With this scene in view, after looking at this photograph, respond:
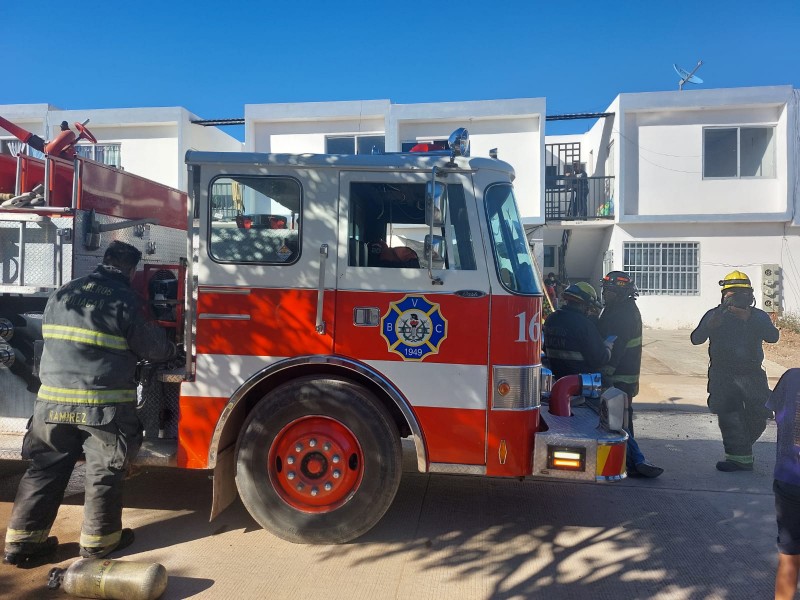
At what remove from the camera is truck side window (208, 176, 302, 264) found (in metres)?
3.76

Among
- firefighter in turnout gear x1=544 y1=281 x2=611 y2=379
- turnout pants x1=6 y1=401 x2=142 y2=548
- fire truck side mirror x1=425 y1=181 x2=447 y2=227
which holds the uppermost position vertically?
fire truck side mirror x1=425 y1=181 x2=447 y2=227

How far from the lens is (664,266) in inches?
609

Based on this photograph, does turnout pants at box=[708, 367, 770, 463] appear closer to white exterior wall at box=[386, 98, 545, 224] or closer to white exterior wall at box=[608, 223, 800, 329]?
white exterior wall at box=[386, 98, 545, 224]

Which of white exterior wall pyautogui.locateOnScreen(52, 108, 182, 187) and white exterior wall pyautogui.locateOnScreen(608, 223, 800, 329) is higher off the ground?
white exterior wall pyautogui.locateOnScreen(52, 108, 182, 187)

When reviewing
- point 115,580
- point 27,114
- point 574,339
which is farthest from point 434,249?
point 27,114

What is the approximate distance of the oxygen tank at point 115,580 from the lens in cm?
310

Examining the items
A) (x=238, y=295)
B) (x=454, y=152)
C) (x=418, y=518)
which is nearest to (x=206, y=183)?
(x=238, y=295)

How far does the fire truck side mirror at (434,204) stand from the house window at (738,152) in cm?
1450

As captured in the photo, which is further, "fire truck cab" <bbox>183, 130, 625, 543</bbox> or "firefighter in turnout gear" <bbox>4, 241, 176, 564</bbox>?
"fire truck cab" <bbox>183, 130, 625, 543</bbox>

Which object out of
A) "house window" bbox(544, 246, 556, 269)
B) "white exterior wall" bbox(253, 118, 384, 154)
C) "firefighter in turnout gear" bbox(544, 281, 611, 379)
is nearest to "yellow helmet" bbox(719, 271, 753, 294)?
"firefighter in turnout gear" bbox(544, 281, 611, 379)

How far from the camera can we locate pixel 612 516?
439cm

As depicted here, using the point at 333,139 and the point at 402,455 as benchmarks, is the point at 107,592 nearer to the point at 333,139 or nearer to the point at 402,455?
the point at 402,455

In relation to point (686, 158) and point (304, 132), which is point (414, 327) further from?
point (686, 158)

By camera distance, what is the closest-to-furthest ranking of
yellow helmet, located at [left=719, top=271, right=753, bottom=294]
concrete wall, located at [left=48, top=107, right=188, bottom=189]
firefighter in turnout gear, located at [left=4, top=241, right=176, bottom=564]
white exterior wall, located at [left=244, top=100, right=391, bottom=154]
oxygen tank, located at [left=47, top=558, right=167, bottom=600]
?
1. oxygen tank, located at [left=47, top=558, right=167, bottom=600]
2. firefighter in turnout gear, located at [left=4, top=241, right=176, bottom=564]
3. yellow helmet, located at [left=719, top=271, right=753, bottom=294]
4. white exterior wall, located at [left=244, top=100, right=391, bottom=154]
5. concrete wall, located at [left=48, top=107, right=188, bottom=189]
